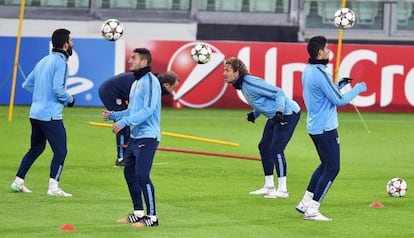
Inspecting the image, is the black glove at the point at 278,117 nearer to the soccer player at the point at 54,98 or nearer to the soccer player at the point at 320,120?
the soccer player at the point at 320,120

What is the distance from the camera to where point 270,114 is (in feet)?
60.8

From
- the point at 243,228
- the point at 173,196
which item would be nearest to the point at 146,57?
the point at 243,228

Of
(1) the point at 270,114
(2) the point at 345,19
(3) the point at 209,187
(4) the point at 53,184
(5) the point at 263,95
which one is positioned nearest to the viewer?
(4) the point at 53,184

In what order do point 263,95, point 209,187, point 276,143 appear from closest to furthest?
point 263,95 → point 276,143 → point 209,187

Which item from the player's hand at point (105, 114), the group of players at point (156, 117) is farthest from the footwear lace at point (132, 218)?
the player's hand at point (105, 114)

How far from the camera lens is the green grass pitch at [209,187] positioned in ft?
51.1

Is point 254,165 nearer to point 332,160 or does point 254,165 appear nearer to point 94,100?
point 332,160

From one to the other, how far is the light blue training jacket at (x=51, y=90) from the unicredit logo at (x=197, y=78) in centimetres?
1429

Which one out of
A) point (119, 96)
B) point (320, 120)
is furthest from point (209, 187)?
point (320, 120)

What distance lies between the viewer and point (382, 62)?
1297 inches

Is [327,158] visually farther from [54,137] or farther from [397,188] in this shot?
[54,137]

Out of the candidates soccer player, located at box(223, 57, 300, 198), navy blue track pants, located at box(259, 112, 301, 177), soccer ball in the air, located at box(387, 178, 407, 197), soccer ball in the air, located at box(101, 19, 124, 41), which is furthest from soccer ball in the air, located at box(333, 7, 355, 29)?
soccer ball in the air, located at box(387, 178, 407, 197)

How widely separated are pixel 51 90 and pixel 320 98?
12.9ft

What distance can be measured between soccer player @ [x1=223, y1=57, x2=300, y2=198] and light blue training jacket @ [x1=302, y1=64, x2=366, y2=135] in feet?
5.82
